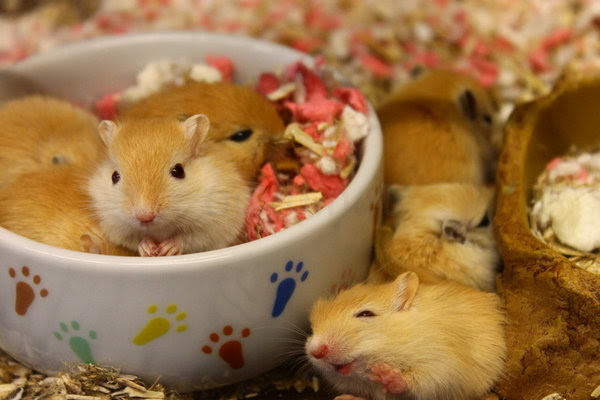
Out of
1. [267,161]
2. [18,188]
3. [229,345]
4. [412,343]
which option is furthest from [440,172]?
[18,188]

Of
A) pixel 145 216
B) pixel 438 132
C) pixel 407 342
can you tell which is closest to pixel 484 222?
pixel 438 132

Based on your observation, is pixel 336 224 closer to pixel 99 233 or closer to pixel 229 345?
pixel 229 345

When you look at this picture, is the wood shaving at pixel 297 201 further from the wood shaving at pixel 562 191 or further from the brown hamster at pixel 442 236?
the wood shaving at pixel 562 191

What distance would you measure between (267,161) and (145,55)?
A: 81 centimetres

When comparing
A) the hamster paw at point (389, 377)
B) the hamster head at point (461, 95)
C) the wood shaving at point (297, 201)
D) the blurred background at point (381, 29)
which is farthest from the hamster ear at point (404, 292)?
the blurred background at point (381, 29)

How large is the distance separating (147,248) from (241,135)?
0.50 meters

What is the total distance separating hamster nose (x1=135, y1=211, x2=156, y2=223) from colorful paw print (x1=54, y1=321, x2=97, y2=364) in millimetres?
324

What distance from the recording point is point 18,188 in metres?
2.04

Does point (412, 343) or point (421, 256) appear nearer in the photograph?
point (412, 343)

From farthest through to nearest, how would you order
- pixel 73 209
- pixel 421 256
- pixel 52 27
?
pixel 52 27 → pixel 421 256 → pixel 73 209

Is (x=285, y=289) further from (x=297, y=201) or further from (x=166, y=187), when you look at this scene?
(x=166, y=187)

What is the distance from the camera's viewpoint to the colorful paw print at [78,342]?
1.83 meters

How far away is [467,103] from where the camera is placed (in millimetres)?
2859

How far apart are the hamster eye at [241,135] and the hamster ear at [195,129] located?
0.20 meters
